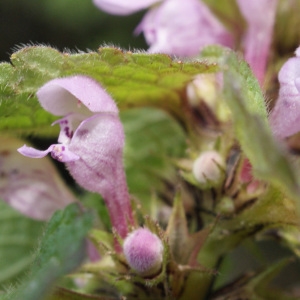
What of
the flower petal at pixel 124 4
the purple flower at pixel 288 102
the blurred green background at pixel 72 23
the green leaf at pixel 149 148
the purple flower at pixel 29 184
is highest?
the blurred green background at pixel 72 23

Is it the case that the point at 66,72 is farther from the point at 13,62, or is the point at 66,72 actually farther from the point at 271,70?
the point at 271,70

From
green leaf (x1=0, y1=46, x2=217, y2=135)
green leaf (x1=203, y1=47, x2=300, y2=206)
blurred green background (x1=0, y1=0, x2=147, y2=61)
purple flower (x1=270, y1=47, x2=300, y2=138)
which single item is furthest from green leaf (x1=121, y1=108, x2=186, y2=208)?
blurred green background (x1=0, y1=0, x2=147, y2=61)

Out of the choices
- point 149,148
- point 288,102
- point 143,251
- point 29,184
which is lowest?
point 143,251

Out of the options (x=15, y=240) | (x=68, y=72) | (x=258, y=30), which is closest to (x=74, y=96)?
(x=68, y=72)

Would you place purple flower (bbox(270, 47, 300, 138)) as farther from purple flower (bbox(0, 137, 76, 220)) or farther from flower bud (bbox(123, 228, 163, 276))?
purple flower (bbox(0, 137, 76, 220))

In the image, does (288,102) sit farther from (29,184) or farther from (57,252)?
(29,184)

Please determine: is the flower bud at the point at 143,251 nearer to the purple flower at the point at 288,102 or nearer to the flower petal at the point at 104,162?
the flower petal at the point at 104,162

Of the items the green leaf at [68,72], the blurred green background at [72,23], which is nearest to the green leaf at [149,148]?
the green leaf at [68,72]
